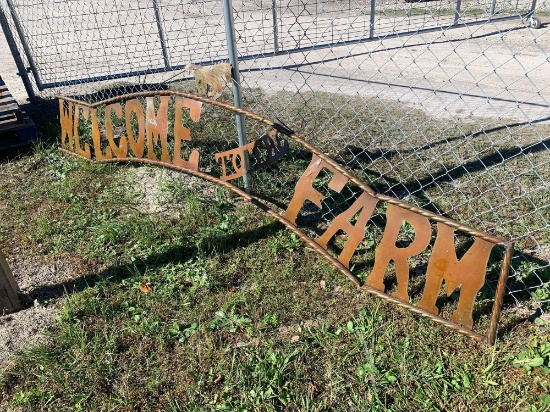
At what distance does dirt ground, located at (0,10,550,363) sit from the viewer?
2650 mm

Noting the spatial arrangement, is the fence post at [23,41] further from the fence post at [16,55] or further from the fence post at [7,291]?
the fence post at [7,291]

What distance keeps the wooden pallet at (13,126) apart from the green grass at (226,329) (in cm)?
103

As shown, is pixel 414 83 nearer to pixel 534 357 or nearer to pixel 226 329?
pixel 534 357

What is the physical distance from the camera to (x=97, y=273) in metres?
2.82

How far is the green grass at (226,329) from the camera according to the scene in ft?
6.78

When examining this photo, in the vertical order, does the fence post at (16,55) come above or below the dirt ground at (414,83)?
above

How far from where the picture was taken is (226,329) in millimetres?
2418

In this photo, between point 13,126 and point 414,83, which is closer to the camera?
point 13,126

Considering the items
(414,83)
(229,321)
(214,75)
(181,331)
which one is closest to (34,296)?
(181,331)

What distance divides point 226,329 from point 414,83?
4385mm

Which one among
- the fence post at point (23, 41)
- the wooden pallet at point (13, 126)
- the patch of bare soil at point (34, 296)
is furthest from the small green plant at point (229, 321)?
the fence post at point (23, 41)

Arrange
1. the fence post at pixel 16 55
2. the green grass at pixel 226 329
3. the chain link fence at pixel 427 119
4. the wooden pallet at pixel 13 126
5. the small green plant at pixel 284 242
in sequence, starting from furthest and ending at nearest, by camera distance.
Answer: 1. the fence post at pixel 16 55
2. the wooden pallet at pixel 13 126
3. the chain link fence at pixel 427 119
4. the small green plant at pixel 284 242
5. the green grass at pixel 226 329

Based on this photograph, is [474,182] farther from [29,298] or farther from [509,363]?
[29,298]

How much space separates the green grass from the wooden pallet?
3.37 feet
